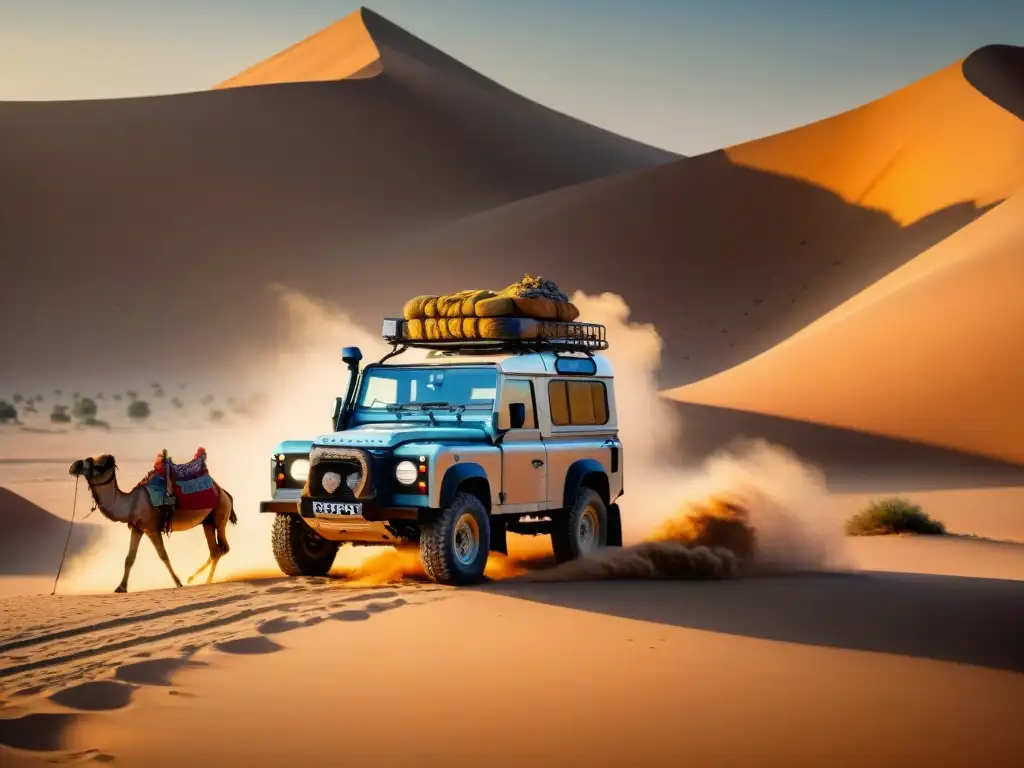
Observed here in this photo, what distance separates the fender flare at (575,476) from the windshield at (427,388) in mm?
1709

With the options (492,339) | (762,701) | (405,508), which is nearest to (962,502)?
(492,339)

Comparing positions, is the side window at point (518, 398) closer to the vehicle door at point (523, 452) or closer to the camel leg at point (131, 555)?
the vehicle door at point (523, 452)

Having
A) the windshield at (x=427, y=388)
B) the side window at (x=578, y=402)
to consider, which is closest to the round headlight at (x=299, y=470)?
the windshield at (x=427, y=388)

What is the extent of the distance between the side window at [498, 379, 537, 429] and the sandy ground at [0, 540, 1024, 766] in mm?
1843

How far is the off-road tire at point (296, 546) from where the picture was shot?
49.4 ft

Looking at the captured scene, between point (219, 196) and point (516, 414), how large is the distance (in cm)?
7471

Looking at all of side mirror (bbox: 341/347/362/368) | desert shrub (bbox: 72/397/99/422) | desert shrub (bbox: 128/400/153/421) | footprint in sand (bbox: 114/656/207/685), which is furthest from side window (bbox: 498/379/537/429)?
desert shrub (bbox: 128/400/153/421)

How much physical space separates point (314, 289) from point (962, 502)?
5083 cm

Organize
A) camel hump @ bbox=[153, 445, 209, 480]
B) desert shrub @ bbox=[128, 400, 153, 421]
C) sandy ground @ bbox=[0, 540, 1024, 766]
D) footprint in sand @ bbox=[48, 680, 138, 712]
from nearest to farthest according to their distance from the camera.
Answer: sandy ground @ bbox=[0, 540, 1024, 766] < footprint in sand @ bbox=[48, 680, 138, 712] < camel hump @ bbox=[153, 445, 209, 480] < desert shrub @ bbox=[128, 400, 153, 421]

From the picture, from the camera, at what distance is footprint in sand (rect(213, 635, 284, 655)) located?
33.7 ft

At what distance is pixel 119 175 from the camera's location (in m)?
86.1

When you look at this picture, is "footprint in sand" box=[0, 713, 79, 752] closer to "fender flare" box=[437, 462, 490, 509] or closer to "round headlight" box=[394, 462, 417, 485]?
"round headlight" box=[394, 462, 417, 485]

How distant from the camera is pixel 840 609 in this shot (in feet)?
42.5

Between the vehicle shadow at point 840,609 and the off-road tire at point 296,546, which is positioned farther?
the off-road tire at point 296,546
